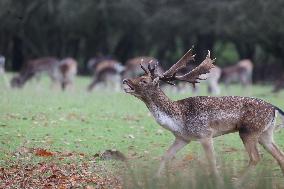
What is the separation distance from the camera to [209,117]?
938cm

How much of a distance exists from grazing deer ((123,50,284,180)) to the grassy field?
0.21m

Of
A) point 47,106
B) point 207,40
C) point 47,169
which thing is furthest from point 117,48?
point 47,169

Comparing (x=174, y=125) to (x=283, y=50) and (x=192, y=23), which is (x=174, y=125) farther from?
(x=192, y=23)

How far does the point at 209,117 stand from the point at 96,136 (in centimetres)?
397

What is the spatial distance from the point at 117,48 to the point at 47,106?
30.6 metres

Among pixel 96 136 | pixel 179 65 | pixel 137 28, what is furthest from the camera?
pixel 137 28

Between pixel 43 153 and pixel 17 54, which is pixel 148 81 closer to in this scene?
pixel 43 153

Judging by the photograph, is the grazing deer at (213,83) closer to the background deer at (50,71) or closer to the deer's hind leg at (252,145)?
the background deer at (50,71)

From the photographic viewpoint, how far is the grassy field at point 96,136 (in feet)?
27.5

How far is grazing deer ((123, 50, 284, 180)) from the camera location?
9258 millimetres

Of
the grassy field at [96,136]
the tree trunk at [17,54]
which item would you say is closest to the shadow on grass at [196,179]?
the grassy field at [96,136]

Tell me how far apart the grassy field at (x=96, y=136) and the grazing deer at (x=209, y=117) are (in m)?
0.21

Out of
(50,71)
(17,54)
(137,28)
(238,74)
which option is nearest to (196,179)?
(50,71)

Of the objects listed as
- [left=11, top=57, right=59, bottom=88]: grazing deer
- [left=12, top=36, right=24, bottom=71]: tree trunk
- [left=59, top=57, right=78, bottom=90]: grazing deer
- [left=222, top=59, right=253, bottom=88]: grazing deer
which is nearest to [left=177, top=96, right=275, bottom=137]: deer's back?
[left=59, top=57, right=78, bottom=90]: grazing deer
